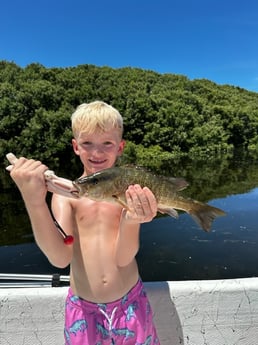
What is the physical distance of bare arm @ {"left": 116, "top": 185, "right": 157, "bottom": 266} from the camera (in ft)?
5.89

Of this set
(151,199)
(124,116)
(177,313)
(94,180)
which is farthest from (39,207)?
(124,116)

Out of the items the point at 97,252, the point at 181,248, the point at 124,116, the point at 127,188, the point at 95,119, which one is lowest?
the point at 181,248

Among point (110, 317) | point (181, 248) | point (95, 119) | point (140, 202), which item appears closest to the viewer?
point (140, 202)

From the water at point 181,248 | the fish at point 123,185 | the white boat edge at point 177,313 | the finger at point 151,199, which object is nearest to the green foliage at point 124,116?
the water at point 181,248

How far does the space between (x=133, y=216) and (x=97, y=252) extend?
477 mm

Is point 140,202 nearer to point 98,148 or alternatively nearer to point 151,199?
point 151,199

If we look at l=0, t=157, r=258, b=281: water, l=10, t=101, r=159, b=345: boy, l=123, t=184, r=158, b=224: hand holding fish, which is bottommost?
l=0, t=157, r=258, b=281: water

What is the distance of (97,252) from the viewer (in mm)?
2186

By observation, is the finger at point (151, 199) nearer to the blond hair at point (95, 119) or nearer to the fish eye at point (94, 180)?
the fish eye at point (94, 180)

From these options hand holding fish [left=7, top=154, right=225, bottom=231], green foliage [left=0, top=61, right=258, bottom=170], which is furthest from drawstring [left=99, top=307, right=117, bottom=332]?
green foliage [left=0, top=61, right=258, bottom=170]

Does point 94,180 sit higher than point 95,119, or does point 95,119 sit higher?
point 95,119

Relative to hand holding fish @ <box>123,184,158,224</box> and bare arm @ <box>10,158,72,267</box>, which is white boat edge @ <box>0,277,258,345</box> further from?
hand holding fish @ <box>123,184,158,224</box>

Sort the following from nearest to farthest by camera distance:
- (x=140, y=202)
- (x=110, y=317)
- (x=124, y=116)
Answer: (x=140, y=202)
(x=110, y=317)
(x=124, y=116)

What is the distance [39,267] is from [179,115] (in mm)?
39110
